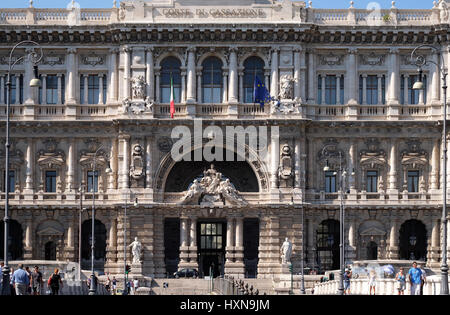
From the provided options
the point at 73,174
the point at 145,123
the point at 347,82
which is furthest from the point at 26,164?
the point at 347,82

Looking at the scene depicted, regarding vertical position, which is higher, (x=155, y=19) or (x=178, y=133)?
(x=155, y=19)

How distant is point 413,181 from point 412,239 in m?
4.64

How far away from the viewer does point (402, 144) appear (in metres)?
89.6

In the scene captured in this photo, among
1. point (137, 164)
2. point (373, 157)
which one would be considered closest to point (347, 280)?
point (373, 157)

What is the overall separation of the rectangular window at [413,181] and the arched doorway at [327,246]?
22.0ft

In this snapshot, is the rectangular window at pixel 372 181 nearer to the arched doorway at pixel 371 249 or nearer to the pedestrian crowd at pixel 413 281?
the arched doorway at pixel 371 249

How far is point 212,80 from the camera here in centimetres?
8969

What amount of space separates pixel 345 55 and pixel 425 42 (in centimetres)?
642

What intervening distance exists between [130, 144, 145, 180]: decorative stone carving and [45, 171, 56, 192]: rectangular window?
22.2ft

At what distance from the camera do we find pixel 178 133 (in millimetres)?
88188

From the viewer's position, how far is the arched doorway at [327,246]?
88812mm
